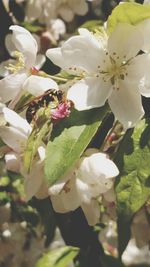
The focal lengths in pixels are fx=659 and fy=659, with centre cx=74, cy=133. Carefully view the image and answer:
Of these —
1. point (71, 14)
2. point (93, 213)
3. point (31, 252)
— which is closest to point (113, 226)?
point (31, 252)

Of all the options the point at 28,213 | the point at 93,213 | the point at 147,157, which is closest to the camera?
the point at 147,157

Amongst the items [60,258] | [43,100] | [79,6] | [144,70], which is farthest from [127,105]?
[79,6]

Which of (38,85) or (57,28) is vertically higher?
(38,85)

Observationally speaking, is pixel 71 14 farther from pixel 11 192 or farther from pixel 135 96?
pixel 135 96

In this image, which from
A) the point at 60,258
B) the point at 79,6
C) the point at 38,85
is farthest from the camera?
the point at 79,6

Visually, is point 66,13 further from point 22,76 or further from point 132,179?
point 132,179

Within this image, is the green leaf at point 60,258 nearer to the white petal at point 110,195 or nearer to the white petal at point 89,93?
the white petal at point 110,195
